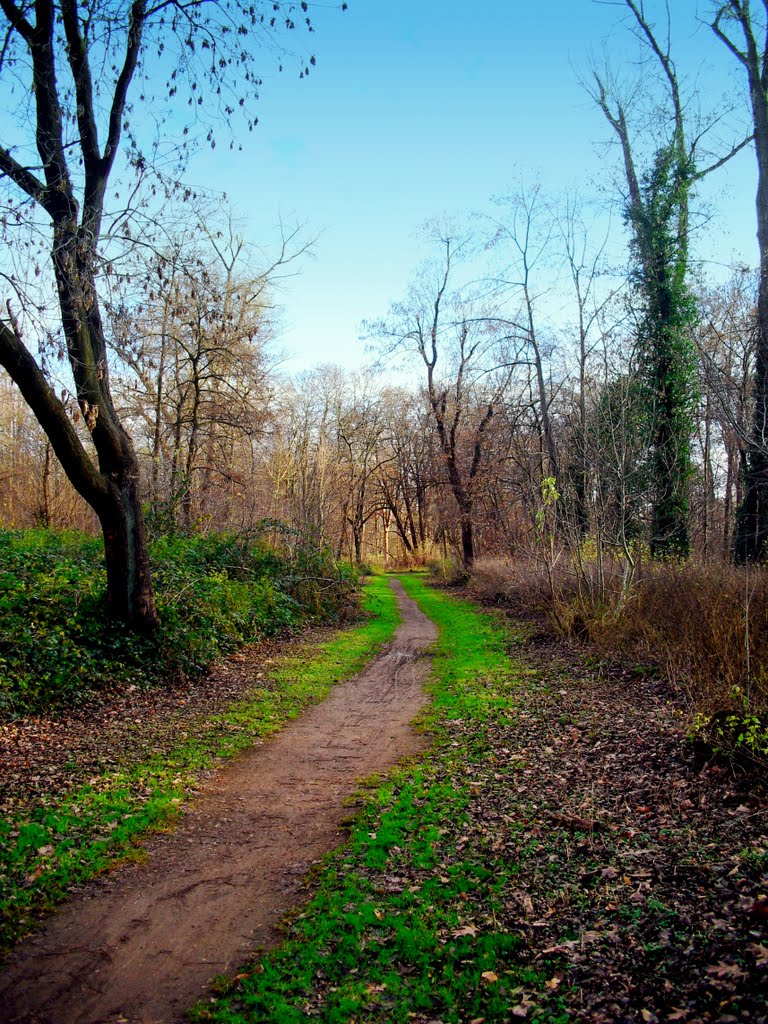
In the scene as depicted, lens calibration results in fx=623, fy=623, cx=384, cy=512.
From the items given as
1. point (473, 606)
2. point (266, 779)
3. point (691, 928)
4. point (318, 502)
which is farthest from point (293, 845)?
point (318, 502)

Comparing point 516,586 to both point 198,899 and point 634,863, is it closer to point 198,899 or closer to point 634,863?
point 634,863

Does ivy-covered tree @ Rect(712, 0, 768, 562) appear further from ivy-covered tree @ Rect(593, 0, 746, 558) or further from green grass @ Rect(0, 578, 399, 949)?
green grass @ Rect(0, 578, 399, 949)

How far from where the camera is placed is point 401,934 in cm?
354

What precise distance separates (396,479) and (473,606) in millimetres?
26706

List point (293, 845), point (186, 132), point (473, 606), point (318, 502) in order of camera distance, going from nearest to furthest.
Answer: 1. point (293, 845)
2. point (186, 132)
3. point (473, 606)
4. point (318, 502)

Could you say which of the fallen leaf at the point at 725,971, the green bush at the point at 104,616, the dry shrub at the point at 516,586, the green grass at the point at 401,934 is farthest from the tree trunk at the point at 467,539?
the fallen leaf at the point at 725,971

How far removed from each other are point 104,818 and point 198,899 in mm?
1415

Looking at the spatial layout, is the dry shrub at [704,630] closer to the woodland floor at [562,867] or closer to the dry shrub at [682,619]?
the dry shrub at [682,619]

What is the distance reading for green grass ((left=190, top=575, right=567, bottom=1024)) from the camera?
10.00 ft

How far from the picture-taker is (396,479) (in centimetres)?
4478

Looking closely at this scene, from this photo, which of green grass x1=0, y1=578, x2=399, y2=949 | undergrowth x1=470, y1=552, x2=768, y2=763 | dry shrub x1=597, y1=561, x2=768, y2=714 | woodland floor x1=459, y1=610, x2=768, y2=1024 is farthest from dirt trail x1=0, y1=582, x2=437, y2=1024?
dry shrub x1=597, y1=561, x2=768, y2=714

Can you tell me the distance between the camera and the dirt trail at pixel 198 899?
10.3 feet

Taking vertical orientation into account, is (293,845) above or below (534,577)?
below

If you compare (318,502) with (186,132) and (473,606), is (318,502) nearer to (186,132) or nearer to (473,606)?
(473,606)
